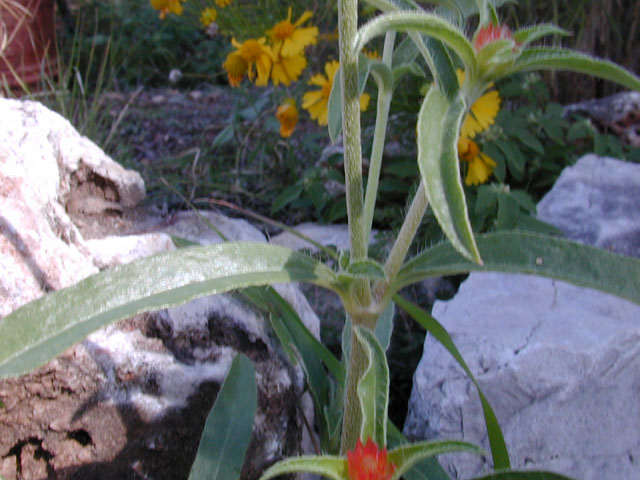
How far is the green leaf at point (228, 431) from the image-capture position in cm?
84

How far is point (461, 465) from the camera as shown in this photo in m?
1.08

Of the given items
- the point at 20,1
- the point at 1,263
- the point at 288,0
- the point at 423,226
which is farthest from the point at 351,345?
the point at 20,1

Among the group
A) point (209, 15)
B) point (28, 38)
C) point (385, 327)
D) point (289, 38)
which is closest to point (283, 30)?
point (289, 38)

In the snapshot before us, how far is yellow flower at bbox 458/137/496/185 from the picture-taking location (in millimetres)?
1681

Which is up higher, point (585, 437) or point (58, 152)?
point (58, 152)

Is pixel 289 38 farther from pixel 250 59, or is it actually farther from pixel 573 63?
pixel 573 63

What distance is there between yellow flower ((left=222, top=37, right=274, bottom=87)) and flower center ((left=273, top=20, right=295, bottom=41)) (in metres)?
0.04

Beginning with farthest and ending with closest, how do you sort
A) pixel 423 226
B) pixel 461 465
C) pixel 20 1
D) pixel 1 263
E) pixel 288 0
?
pixel 20 1, pixel 288 0, pixel 423 226, pixel 461 465, pixel 1 263

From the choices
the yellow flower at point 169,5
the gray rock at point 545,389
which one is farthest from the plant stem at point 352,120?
the yellow flower at point 169,5

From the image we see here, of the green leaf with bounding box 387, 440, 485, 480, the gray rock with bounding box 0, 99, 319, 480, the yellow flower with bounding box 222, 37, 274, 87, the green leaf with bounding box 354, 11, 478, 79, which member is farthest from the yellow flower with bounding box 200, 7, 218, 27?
the green leaf with bounding box 387, 440, 485, 480

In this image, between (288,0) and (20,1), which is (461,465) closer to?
(288,0)

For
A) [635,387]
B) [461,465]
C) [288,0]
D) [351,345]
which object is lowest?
[461,465]

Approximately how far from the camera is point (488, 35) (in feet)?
2.43

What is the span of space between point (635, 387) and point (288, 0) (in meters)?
1.61
